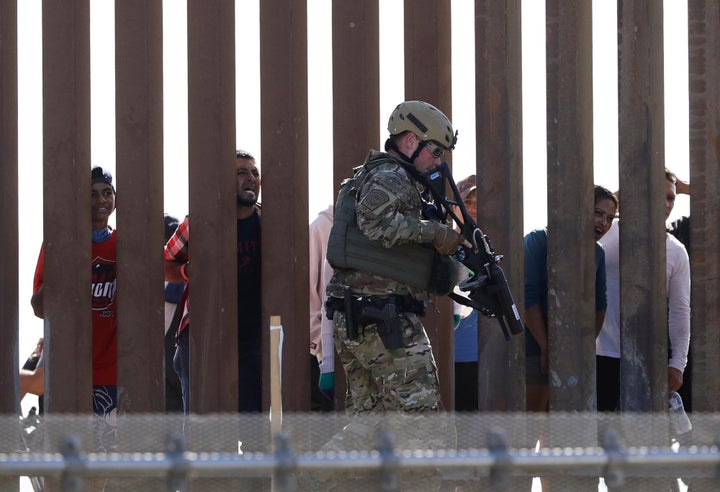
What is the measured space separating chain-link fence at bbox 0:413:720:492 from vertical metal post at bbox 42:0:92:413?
0.88 metres

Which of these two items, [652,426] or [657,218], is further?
[657,218]

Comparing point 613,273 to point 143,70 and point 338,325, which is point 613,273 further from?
point 143,70

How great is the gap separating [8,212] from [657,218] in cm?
283

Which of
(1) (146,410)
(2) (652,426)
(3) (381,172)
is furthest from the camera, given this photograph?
(1) (146,410)

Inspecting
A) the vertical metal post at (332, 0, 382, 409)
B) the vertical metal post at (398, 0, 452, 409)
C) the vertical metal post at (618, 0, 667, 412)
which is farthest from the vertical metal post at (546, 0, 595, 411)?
the vertical metal post at (332, 0, 382, 409)

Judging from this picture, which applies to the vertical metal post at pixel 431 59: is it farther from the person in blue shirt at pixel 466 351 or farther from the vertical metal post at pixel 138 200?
the vertical metal post at pixel 138 200

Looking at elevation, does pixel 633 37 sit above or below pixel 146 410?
above

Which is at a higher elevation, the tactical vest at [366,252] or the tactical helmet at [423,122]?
the tactical helmet at [423,122]

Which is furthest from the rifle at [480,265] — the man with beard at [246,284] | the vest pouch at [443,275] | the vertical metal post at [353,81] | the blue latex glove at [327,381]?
the man with beard at [246,284]

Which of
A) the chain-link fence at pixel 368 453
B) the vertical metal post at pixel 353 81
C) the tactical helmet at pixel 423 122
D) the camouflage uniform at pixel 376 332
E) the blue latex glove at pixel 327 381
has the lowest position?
the chain-link fence at pixel 368 453

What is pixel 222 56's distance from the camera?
5.67 metres

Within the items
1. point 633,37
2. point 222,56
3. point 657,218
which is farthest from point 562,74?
point 222,56

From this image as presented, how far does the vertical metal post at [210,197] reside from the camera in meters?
5.65

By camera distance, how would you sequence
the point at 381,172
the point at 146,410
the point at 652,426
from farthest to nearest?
1. the point at 146,410
2. the point at 381,172
3. the point at 652,426
